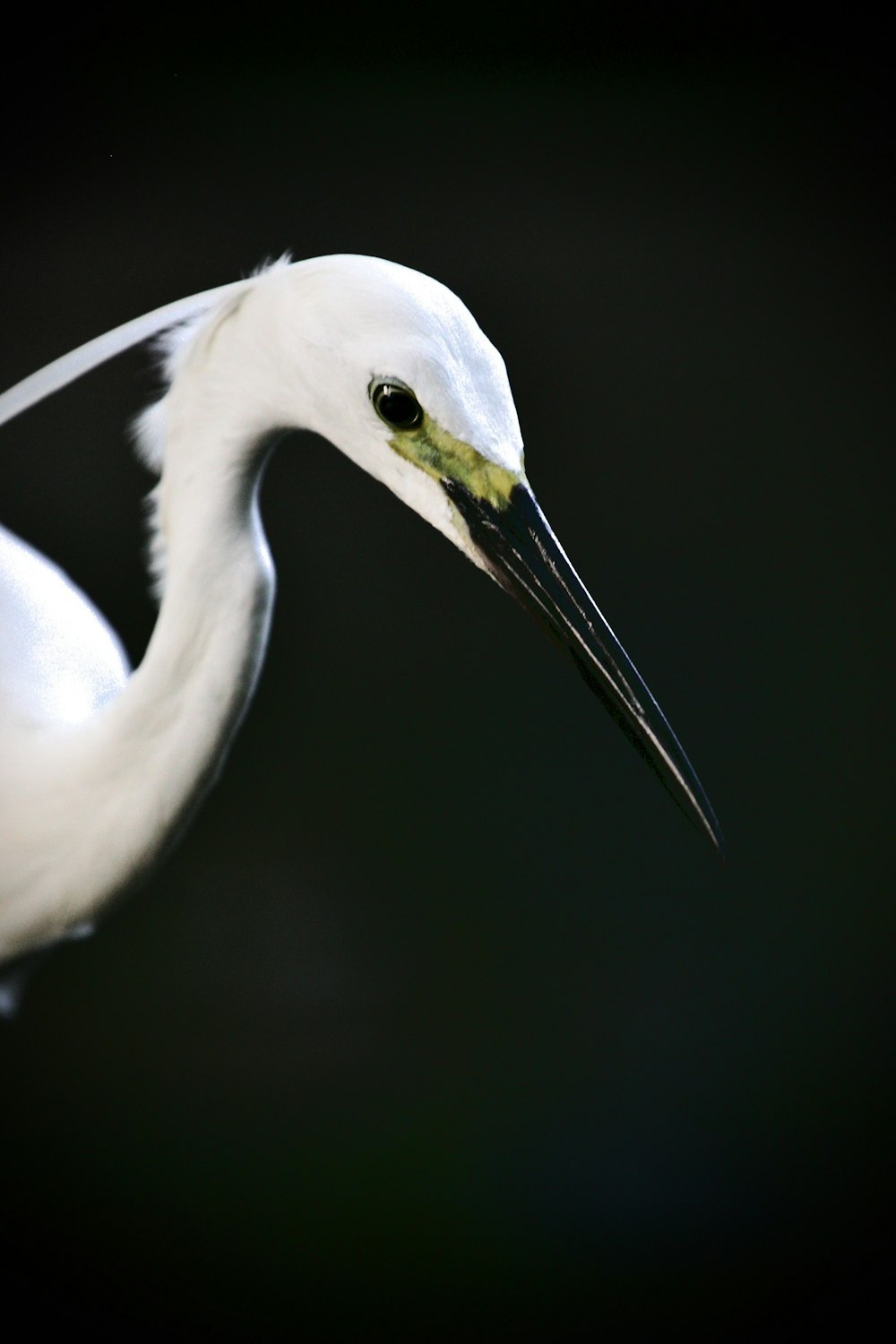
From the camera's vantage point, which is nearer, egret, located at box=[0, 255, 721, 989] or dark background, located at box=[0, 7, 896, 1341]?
egret, located at box=[0, 255, 721, 989]

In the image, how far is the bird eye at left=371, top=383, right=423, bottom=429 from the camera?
54 centimetres

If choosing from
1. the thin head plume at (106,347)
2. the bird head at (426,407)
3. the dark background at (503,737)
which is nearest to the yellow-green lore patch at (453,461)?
the bird head at (426,407)

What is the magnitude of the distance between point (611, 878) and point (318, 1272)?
0.38 meters

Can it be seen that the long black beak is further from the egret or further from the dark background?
the dark background

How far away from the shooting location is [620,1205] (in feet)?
3.02

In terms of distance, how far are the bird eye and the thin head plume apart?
124mm

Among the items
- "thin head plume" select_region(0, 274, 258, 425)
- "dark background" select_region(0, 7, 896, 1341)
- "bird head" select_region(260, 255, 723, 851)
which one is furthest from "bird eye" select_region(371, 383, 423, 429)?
"dark background" select_region(0, 7, 896, 1341)

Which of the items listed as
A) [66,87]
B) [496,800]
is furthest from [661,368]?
[66,87]

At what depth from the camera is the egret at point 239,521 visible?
0.54 m

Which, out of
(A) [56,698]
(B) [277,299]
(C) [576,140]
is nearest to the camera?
(B) [277,299]

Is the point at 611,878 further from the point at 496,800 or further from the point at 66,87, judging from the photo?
the point at 66,87

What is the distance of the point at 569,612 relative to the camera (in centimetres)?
61

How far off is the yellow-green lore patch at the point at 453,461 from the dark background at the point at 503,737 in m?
0.32

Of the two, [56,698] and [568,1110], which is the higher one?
[56,698]
